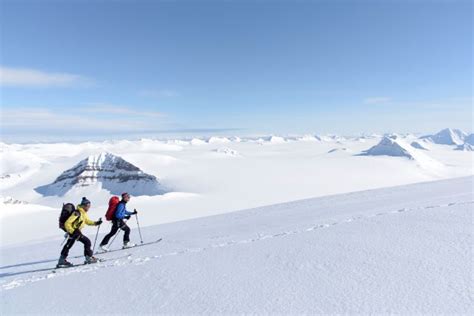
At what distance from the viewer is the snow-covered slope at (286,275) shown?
4.90 metres

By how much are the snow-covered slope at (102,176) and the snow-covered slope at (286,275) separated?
10382 cm

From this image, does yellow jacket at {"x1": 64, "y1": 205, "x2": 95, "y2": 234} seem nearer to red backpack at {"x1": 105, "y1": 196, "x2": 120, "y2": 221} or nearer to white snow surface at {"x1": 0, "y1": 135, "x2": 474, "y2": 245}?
red backpack at {"x1": 105, "y1": 196, "x2": 120, "y2": 221}

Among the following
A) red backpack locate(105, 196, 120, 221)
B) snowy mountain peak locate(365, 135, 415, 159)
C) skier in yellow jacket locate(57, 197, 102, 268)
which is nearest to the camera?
skier in yellow jacket locate(57, 197, 102, 268)

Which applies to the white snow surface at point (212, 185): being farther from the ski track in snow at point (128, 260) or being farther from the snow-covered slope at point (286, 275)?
the snow-covered slope at point (286, 275)

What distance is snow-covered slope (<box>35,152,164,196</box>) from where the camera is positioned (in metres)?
115

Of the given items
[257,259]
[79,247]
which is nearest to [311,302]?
[257,259]

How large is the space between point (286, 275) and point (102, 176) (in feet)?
437

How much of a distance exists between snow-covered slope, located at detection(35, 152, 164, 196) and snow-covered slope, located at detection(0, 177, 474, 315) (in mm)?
103821

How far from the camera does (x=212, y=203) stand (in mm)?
58188

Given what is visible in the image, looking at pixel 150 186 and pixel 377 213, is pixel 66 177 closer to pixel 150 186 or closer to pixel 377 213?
Answer: pixel 150 186

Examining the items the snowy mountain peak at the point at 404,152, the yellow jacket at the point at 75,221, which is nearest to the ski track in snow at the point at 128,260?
the yellow jacket at the point at 75,221

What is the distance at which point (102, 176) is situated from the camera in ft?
422

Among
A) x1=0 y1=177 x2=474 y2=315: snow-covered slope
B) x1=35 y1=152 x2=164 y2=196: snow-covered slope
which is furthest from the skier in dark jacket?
x1=35 y1=152 x2=164 y2=196: snow-covered slope

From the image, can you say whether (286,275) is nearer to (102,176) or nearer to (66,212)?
(66,212)
